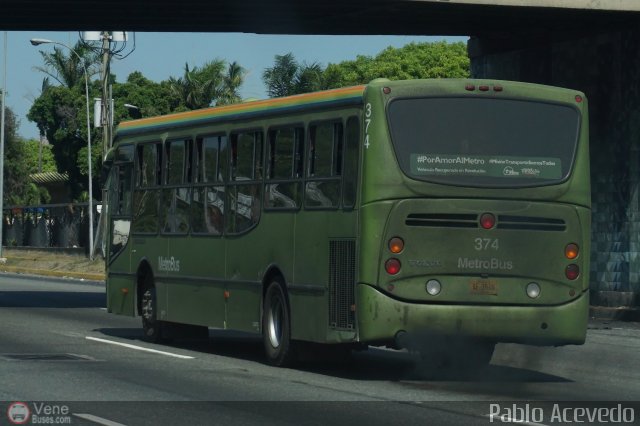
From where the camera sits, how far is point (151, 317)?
820 inches

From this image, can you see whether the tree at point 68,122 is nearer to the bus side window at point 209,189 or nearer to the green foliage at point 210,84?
the green foliage at point 210,84

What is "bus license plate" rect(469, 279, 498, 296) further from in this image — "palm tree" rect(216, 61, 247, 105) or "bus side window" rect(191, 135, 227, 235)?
"palm tree" rect(216, 61, 247, 105)

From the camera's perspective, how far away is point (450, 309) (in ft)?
49.5

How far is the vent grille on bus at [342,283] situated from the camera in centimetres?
1533

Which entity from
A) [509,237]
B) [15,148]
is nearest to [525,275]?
[509,237]

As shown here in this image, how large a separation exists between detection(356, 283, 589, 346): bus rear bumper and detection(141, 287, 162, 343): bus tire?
6.20 meters

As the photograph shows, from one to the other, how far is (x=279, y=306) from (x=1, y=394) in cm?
427

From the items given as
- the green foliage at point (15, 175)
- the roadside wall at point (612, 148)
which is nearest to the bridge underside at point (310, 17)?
the roadside wall at point (612, 148)

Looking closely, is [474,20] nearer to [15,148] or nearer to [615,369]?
[615,369]

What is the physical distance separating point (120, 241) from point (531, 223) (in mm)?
8275

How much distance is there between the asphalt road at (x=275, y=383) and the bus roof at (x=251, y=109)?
299 cm

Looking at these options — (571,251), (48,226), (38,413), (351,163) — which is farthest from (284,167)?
(48,226)

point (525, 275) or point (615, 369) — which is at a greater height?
point (525, 275)

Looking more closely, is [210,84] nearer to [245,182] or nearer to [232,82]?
[232,82]
